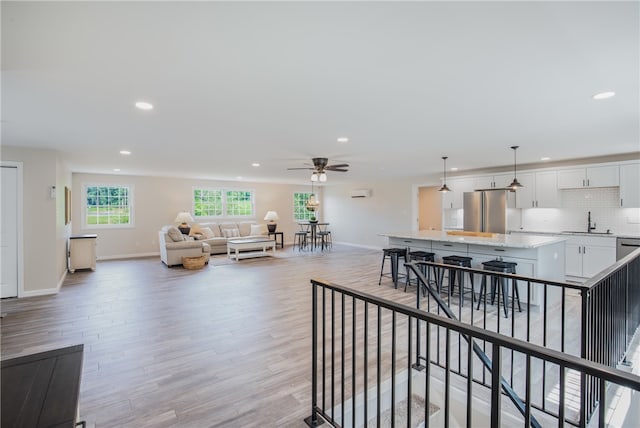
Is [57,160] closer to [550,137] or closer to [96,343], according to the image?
[96,343]

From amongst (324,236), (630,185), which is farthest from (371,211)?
(630,185)

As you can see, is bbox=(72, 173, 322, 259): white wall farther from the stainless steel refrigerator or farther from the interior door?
the stainless steel refrigerator

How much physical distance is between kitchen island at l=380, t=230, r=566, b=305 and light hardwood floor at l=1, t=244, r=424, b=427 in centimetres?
107

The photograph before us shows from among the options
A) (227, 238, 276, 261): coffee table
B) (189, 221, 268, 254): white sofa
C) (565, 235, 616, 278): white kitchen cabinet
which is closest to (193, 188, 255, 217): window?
(189, 221, 268, 254): white sofa

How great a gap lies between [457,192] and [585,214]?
8.27 feet

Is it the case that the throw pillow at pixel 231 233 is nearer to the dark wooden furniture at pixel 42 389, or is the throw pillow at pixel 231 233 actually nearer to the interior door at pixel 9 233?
the interior door at pixel 9 233

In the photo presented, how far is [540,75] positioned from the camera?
230cm

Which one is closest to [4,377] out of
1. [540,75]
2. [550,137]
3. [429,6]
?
[429,6]

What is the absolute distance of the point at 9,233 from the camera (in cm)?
481

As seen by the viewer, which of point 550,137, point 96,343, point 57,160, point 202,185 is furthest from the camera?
point 202,185

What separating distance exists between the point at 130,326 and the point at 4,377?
2.64 metres

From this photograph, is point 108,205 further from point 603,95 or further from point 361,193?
point 603,95

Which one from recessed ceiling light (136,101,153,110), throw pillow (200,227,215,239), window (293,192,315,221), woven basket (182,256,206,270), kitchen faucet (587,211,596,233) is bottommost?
woven basket (182,256,206,270)

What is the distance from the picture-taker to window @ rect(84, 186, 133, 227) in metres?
8.59
